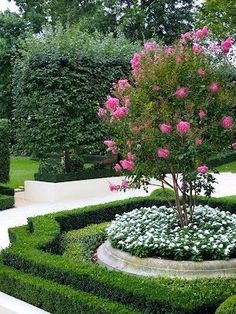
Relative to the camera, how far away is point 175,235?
822 cm

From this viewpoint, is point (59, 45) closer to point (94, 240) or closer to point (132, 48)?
point (132, 48)

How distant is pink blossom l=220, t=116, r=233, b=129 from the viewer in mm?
8118

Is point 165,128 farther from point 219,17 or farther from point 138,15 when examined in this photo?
point 138,15

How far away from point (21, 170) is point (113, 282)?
62.4ft

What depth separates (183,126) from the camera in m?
7.59

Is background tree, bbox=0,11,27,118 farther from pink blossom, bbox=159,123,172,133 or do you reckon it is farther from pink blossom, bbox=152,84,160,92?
pink blossom, bbox=159,123,172,133

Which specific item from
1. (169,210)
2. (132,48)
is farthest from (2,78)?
(169,210)

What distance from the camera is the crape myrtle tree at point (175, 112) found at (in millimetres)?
8000

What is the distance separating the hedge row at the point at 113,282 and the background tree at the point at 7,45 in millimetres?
17184

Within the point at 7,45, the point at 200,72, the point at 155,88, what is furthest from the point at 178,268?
the point at 7,45

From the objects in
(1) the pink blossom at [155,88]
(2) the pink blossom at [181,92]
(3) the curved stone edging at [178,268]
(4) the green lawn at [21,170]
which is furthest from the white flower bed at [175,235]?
(4) the green lawn at [21,170]

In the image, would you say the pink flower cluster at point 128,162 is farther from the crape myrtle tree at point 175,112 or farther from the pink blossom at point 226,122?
the pink blossom at point 226,122

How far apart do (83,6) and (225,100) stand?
3103 centimetres

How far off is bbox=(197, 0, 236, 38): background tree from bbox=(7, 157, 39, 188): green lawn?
1136cm
